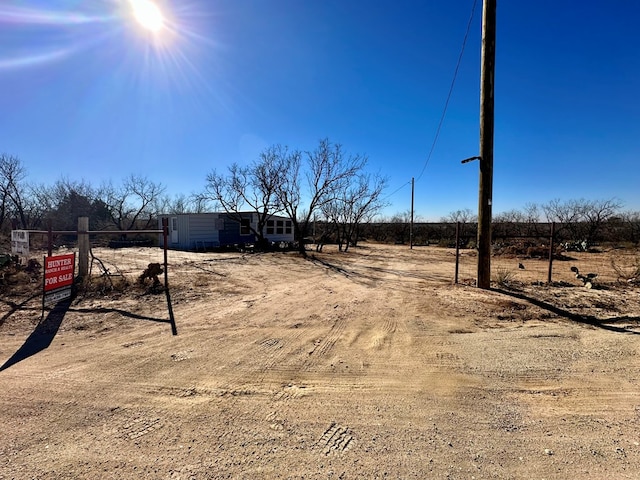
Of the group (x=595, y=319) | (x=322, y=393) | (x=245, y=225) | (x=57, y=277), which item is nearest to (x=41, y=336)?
(x=57, y=277)

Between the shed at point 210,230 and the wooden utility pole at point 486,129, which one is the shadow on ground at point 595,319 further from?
the shed at point 210,230

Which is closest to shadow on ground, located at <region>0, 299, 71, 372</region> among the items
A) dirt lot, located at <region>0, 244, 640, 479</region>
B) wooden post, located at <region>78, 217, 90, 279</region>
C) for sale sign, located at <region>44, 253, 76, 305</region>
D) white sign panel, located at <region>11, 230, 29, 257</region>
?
dirt lot, located at <region>0, 244, 640, 479</region>

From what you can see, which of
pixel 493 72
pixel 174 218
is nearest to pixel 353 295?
pixel 493 72

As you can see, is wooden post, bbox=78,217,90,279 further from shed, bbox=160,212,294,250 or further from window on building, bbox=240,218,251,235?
window on building, bbox=240,218,251,235

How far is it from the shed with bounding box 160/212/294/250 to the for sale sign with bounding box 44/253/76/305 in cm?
1501

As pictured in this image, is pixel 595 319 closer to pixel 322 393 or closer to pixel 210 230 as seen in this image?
pixel 322 393

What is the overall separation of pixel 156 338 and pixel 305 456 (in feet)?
10.3

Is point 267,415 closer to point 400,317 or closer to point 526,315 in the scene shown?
point 400,317

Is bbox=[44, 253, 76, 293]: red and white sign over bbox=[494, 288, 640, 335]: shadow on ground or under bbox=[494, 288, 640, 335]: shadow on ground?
over

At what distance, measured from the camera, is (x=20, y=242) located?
696 centimetres

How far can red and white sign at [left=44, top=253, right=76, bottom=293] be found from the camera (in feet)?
17.9

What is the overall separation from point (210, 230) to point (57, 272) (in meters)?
17.7

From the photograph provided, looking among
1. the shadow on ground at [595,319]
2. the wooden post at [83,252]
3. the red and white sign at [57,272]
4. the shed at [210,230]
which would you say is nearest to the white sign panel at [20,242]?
the wooden post at [83,252]

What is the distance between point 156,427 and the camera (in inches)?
93.0
